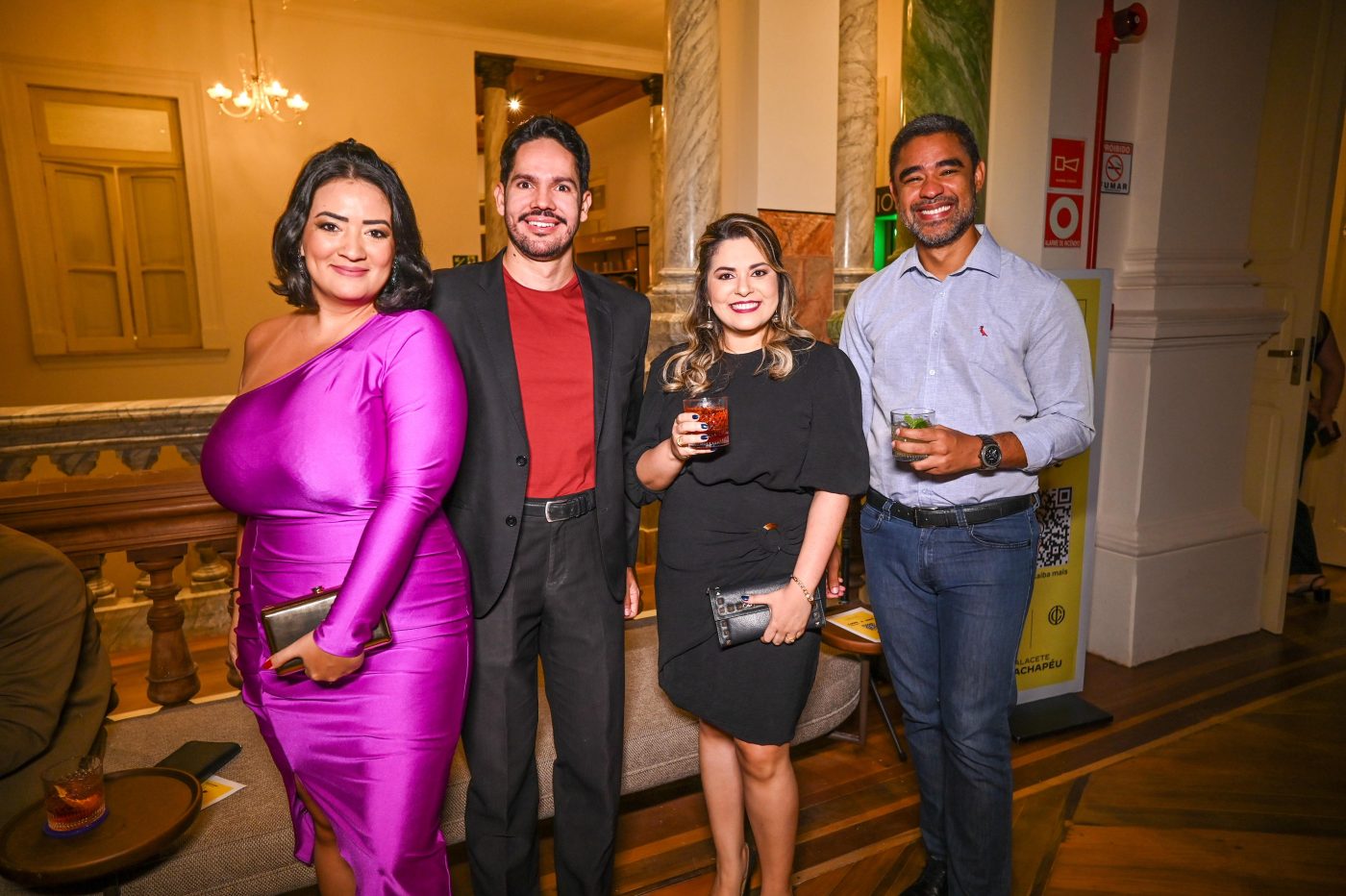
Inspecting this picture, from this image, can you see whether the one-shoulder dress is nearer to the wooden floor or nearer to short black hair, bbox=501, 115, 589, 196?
short black hair, bbox=501, 115, 589, 196

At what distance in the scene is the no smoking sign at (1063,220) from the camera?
11.1 feet

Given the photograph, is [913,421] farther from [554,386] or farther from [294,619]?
[294,619]

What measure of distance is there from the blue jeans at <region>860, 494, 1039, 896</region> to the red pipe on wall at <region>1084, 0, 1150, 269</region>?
6.74 feet

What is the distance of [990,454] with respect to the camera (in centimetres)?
189

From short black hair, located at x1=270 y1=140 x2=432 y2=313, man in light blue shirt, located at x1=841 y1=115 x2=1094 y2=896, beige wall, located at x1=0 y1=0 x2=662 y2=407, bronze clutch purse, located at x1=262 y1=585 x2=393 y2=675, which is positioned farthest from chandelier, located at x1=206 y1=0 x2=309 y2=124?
bronze clutch purse, located at x1=262 y1=585 x2=393 y2=675

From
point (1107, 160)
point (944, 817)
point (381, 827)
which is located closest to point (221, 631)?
point (381, 827)

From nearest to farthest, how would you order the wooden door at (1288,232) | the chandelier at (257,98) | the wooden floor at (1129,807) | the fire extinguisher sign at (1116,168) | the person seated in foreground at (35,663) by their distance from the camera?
the person seated in foreground at (35,663), the wooden floor at (1129,807), the fire extinguisher sign at (1116,168), the wooden door at (1288,232), the chandelier at (257,98)

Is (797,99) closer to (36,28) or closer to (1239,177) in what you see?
(1239,177)

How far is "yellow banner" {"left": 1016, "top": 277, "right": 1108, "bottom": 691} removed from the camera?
3.23m

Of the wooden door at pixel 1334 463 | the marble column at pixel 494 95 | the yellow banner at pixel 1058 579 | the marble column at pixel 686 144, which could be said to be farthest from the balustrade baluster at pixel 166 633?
the marble column at pixel 494 95

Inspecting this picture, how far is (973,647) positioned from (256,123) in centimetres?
820

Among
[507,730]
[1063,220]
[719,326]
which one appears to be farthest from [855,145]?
[507,730]

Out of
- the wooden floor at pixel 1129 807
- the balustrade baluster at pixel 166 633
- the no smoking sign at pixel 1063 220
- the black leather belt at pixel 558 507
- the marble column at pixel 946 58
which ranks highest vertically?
the marble column at pixel 946 58

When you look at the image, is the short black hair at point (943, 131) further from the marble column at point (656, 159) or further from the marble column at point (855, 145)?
the marble column at point (656, 159)
